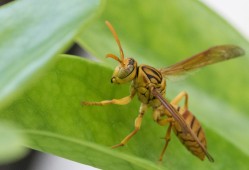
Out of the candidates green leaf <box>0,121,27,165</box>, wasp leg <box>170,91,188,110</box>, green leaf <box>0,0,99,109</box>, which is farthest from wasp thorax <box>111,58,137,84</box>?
green leaf <box>0,121,27,165</box>

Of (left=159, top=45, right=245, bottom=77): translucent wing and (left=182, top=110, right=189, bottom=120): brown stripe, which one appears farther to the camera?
(left=182, top=110, right=189, bottom=120): brown stripe

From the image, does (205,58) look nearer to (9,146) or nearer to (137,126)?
(137,126)

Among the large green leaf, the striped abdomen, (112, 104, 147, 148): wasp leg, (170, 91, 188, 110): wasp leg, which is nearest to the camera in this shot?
the large green leaf

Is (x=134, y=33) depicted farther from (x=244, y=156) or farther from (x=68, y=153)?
(x=68, y=153)

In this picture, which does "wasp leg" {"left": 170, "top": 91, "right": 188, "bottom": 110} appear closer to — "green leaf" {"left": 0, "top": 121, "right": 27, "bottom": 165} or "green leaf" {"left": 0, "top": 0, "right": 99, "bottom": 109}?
"green leaf" {"left": 0, "top": 0, "right": 99, "bottom": 109}

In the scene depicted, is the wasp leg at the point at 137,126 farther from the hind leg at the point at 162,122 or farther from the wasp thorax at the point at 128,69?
the wasp thorax at the point at 128,69

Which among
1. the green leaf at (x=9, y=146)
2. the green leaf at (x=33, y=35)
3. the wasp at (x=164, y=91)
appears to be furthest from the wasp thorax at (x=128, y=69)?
the green leaf at (x=9, y=146)

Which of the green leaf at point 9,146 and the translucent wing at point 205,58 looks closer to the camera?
the green leaf at point 9,146
